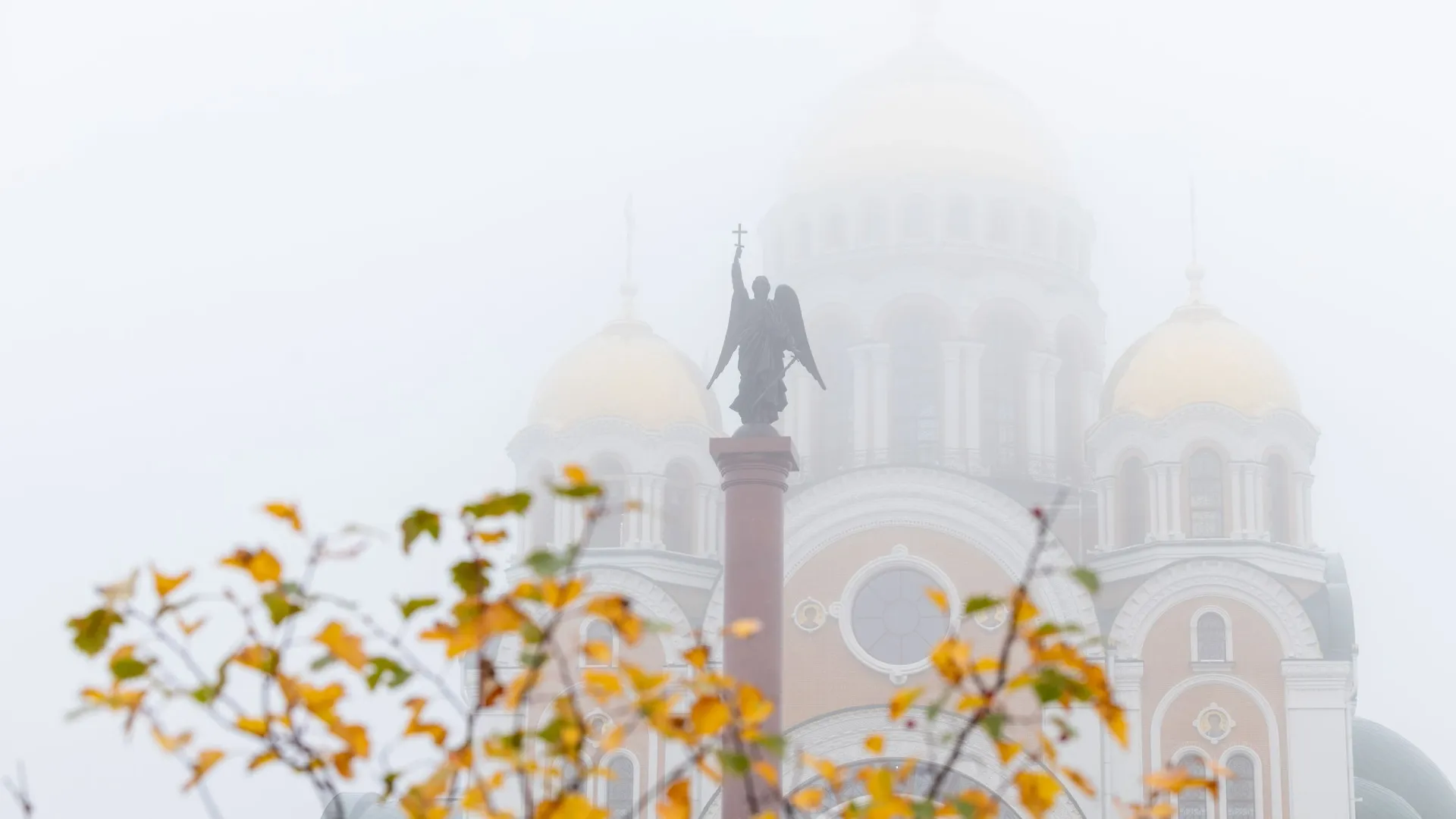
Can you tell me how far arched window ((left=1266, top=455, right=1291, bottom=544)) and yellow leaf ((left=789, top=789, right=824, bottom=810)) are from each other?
21991 millimetres

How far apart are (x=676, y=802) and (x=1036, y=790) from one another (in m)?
0.76

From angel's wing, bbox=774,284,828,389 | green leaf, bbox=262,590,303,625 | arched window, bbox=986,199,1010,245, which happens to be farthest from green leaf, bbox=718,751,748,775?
arched window, bbox=986,199,1010,245

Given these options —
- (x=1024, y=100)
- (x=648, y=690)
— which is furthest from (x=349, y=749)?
(x=1024, y=100)

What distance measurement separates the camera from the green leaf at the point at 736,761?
384 cm

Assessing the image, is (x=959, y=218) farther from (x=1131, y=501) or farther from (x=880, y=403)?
(x=1131, y=501)

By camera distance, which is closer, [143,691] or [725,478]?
[143,691]

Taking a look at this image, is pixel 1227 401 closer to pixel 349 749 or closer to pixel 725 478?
pixel 725 478

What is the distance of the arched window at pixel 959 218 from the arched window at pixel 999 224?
12.1 inches

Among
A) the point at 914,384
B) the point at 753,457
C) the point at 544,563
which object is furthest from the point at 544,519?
the point at 544,563

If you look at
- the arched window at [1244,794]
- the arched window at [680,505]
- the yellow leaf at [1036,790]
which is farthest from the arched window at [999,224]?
the yellow leaf at [1036,790]

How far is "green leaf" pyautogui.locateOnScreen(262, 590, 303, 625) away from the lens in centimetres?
414

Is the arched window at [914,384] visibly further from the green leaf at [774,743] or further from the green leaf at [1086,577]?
the green leaf at [774,743]

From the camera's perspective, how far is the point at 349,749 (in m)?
4.28

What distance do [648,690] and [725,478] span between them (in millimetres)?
9988
